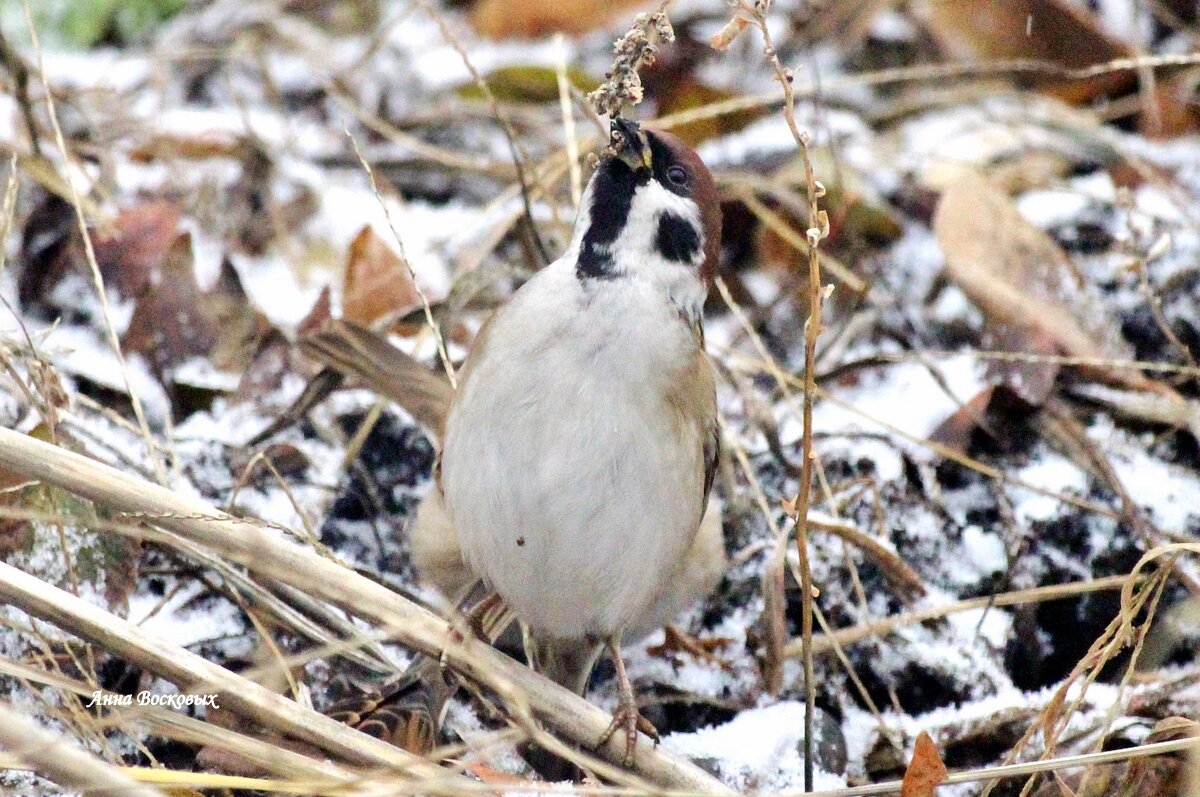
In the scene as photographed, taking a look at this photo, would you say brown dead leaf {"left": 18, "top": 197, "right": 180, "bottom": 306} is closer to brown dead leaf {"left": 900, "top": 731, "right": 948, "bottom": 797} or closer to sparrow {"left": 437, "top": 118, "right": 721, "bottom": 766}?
sparrow {"left": 437, "top": 118, "right": 721, "bottom": 766}

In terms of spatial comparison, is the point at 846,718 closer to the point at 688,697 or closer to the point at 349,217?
the point at 688,697

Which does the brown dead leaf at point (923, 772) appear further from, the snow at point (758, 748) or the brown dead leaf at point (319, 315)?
the brown dead leaf at point (319, 315)

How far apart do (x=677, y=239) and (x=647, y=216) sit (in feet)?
0.28

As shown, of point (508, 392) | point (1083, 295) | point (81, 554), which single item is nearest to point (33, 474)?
point (81, 554)

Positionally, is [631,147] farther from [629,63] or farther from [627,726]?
[627,726]

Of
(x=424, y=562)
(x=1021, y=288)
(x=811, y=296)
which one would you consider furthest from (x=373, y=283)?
(x=811, y=296)

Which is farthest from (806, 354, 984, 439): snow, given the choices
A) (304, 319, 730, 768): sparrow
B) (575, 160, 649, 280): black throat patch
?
(575, 160, 649, 280): black throat patch

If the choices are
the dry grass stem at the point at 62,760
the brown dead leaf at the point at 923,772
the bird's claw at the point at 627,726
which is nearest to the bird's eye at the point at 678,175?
the bird's claw at the point at 627,726

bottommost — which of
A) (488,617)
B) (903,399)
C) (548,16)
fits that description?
(488,617)

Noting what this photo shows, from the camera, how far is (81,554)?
294 cm

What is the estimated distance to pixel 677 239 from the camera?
9.80 feet

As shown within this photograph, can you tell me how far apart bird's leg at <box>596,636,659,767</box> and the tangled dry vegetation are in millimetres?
40

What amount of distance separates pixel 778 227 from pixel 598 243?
1.73m

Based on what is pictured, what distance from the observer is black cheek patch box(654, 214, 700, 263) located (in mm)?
2969
